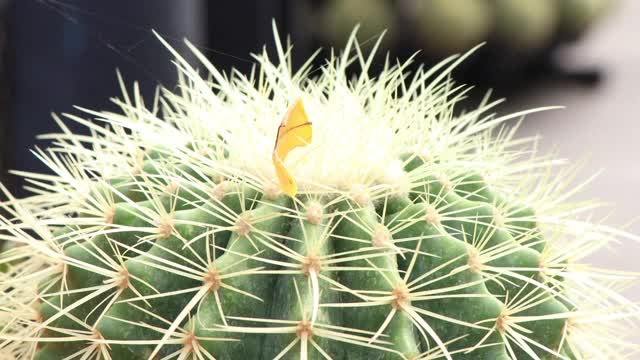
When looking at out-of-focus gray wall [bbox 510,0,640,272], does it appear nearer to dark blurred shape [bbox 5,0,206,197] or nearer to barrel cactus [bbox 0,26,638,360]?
dark blurred shape [bbox 5,0,206,197]

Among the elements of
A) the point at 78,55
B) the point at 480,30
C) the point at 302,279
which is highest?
the point at 480,30

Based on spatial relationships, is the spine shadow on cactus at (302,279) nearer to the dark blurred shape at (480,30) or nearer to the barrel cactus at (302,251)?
the barrel cactus at (302,251)

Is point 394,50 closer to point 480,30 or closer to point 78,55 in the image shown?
point 480,30

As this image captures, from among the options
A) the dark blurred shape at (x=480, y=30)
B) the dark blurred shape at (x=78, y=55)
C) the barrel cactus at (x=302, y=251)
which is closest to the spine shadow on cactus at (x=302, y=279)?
the barrel cactus at (x=302, y=251)

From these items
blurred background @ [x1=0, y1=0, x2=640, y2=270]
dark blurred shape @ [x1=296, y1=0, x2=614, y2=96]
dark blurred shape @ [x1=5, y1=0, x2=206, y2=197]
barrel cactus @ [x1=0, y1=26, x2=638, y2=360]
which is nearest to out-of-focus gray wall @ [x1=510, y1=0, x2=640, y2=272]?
blurred background @ [x1=0, y1=0, x2=640, y2=270]

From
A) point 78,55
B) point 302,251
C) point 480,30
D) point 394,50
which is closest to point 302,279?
point 302,251

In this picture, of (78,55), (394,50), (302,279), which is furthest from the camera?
(394,50)

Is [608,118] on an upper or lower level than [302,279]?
upper
